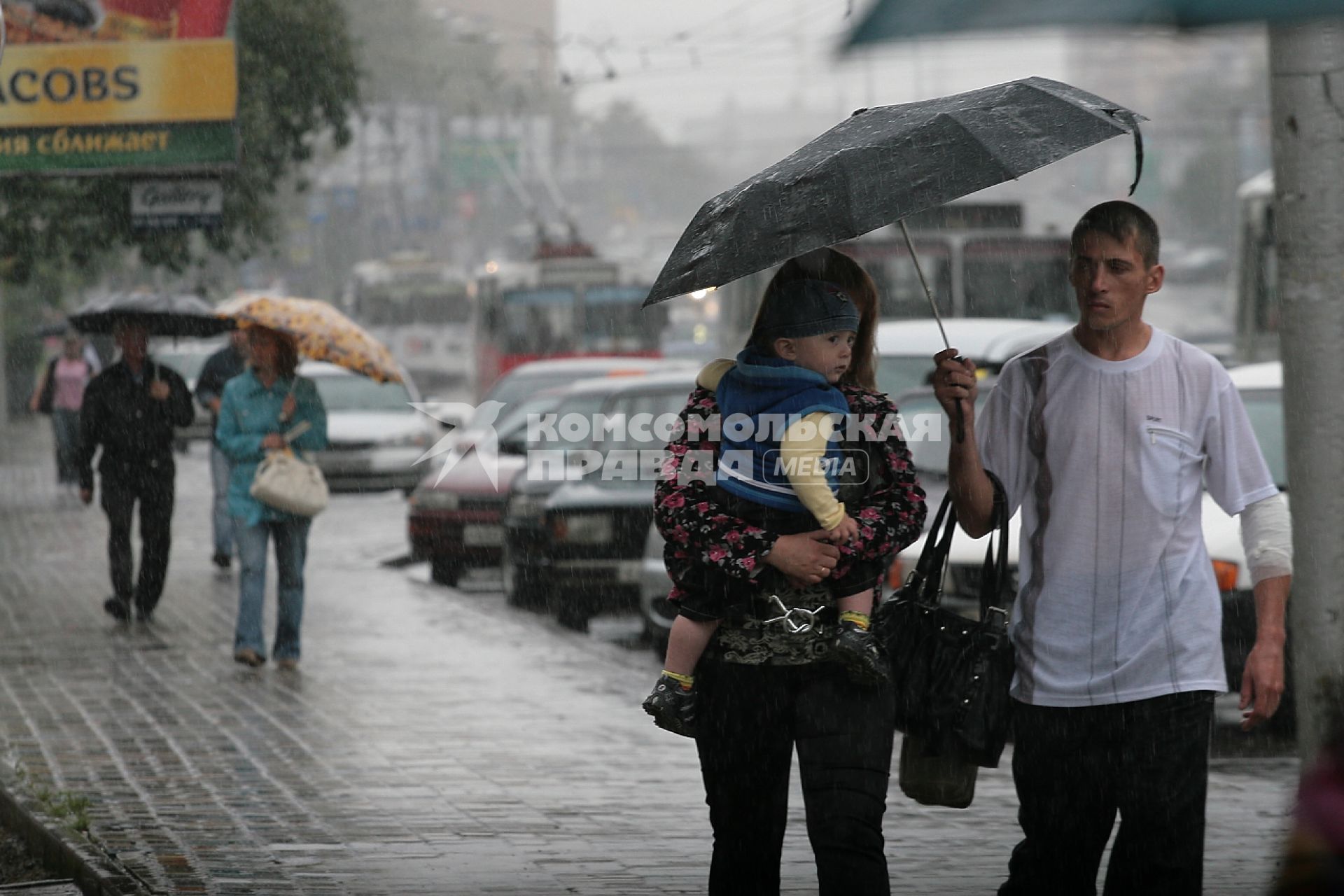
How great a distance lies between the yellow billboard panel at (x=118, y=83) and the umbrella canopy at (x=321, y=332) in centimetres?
277

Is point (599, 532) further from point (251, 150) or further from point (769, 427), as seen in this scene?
point (769, 427)

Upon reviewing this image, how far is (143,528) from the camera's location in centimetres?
1274

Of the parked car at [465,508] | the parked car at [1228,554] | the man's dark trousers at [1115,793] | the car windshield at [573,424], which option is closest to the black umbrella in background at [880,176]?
the man's dark trousers at [1115,793]

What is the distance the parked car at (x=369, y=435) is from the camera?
23984 millimetres

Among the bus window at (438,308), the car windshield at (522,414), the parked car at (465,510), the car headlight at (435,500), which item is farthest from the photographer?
the bus window at (438,308)

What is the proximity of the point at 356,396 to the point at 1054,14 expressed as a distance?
22494 millimetres

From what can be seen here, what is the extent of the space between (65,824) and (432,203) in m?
74.7

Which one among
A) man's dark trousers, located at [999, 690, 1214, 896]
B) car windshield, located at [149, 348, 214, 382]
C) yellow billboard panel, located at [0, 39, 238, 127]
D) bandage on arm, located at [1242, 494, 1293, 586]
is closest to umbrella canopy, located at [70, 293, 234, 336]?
yellow billboard panel, located at [0, 39, 238, 127]

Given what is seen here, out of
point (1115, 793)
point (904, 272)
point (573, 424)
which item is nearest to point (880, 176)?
point (1115, 793)

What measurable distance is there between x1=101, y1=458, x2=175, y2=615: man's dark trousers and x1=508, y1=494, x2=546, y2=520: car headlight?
88.9 inches

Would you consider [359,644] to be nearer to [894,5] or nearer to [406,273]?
[894,5]

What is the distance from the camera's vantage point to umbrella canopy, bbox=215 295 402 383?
33.7ft

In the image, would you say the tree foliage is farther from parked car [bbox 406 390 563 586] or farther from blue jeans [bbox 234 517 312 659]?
blue jeans [bbox 234 517 312 659]

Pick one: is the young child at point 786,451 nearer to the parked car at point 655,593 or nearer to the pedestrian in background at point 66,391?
the parked car at point 655,593
